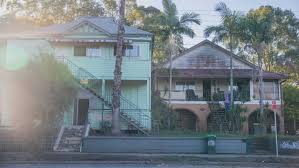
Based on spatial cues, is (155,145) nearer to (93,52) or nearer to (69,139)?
(69,139)

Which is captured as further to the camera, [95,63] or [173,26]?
[173,26]

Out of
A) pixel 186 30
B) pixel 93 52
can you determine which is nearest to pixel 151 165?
pixel 93 52

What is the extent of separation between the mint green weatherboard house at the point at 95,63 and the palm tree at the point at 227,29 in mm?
7154

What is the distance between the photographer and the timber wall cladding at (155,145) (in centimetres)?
1973

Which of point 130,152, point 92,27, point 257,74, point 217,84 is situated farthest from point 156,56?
point 130,152

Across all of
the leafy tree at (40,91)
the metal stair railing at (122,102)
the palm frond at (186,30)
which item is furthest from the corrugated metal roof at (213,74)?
the leafy tree at (40,91)

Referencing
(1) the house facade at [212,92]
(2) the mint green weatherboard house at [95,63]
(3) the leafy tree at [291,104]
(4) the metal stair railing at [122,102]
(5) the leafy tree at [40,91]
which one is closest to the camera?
(5) the leafy tree at [40,91]

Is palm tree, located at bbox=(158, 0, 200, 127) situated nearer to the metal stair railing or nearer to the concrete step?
the metal stair railing

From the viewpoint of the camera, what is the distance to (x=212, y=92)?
33812 mm

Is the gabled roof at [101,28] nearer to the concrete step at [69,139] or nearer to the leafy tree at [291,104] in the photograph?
the concrete step at [69,139]

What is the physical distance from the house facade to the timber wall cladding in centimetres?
1147

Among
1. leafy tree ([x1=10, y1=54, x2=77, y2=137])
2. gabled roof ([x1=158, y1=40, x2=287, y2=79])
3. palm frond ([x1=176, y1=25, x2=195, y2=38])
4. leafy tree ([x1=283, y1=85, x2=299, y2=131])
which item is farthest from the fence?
leafy tree ([x1=283, y1=85, x2=299, y2=131])

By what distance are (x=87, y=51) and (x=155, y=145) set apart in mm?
9837

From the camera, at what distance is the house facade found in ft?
107
